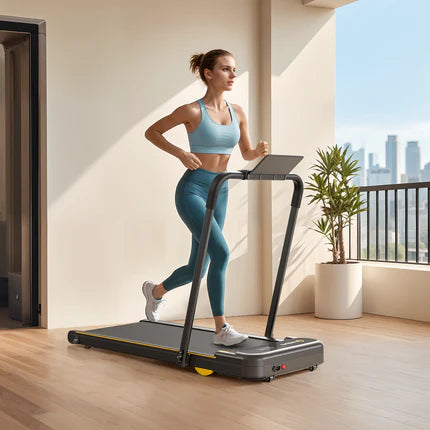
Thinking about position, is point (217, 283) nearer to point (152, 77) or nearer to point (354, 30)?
point (152, 77)

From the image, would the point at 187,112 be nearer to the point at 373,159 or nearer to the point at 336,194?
the point at 336,194

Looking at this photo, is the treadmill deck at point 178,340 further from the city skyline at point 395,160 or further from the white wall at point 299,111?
the city skyline at point 395,160

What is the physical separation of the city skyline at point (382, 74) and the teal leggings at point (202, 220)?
10164 mm

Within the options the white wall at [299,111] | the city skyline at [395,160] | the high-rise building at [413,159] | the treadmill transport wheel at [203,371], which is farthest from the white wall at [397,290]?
the high-rise building at [413,159]

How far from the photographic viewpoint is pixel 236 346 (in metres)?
3.45

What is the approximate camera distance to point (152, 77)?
509 centimetres

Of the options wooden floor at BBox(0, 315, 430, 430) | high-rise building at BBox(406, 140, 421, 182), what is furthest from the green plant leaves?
high-rise building at BBox(406, 140, 421, 182)

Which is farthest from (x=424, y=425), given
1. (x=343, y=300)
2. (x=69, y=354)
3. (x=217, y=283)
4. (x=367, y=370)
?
(x=343, y=300)

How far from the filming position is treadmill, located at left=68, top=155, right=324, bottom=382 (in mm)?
3207

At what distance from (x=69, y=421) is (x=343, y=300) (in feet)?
9.76

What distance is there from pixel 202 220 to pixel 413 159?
10734 mm

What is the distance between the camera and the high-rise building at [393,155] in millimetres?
11817

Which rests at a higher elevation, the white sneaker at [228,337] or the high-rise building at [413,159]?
the high-rise building at [413,159]

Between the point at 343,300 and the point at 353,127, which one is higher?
the point at 353,127
